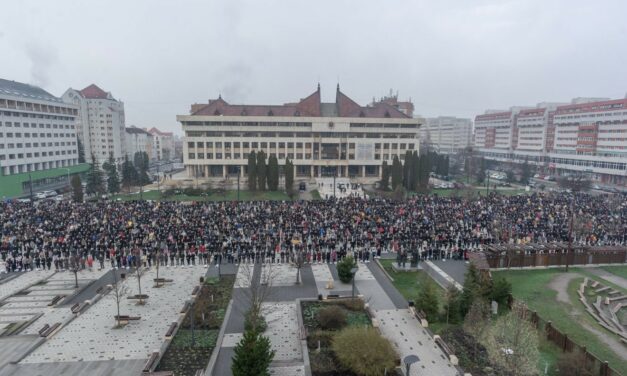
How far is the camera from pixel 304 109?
207 ft

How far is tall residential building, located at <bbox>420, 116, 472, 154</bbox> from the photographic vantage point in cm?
13712

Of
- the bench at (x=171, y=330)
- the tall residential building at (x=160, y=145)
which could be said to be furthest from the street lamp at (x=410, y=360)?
the tall residential building at (x=160, y=145)

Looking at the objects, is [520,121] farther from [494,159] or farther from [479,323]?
[479,323]

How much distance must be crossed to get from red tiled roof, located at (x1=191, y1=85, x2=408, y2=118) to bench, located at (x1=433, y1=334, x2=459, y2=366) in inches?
2020

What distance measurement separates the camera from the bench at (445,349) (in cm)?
1218

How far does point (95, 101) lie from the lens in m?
82.3

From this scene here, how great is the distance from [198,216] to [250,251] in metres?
8.20

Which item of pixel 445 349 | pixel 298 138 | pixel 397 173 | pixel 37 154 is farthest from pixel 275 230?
pixel 37 154

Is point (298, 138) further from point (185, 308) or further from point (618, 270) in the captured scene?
point (185, 308)

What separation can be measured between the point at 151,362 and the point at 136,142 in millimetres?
102487

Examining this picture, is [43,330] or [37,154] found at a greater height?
[37,154]

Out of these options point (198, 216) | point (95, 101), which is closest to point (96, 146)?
point (95, 101)

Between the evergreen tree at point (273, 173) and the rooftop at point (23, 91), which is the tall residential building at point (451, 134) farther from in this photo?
the rooftop at point (23, 91)

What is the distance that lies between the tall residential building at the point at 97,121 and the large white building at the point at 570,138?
86011mm
